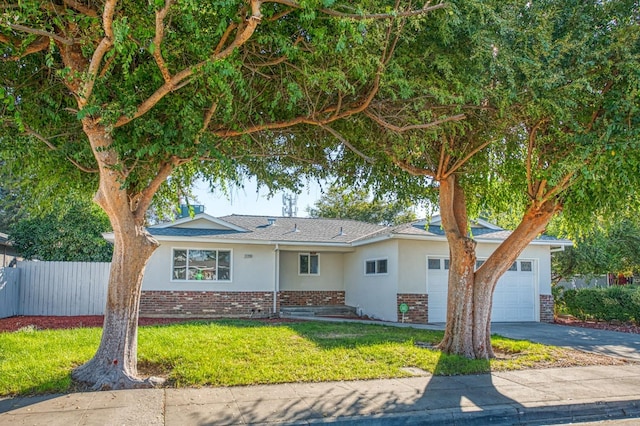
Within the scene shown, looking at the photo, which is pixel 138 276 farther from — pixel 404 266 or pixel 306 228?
pixel 306 228

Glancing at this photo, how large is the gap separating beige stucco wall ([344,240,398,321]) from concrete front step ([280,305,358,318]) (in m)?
0.39

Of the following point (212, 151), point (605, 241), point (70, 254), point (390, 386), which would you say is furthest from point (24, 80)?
point (605, 241)

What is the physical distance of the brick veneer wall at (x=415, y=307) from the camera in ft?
53.7

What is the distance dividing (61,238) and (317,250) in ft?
37.1

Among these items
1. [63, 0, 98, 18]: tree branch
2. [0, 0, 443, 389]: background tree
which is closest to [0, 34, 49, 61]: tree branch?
[0, 0, 443, 389]: background tree

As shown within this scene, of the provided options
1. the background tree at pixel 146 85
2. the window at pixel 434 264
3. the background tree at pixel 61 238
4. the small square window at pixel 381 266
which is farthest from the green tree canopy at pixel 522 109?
the background tree at pixel 61 238

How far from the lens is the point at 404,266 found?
54.0 feet

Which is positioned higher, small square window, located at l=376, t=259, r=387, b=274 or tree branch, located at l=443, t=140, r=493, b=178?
tree branch, located at l=443, t=140, r=493, b=178

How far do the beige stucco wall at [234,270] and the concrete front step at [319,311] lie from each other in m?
1.37

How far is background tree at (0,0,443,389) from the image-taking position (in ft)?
20.0

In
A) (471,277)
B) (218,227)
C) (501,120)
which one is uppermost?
(501,120)

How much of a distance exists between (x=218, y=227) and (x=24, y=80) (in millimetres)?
10777

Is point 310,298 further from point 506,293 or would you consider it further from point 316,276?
point 506,293

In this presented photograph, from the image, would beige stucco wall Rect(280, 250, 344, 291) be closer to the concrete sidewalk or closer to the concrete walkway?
the concrete walkway
